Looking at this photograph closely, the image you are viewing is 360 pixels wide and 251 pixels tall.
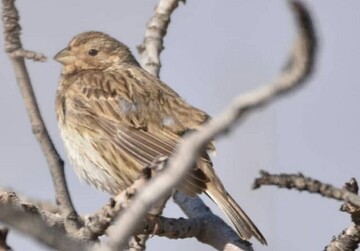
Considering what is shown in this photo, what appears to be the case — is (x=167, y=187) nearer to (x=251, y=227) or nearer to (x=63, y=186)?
(x=63, y=186)

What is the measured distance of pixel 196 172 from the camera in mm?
4891

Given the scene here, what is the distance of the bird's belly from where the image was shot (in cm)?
533

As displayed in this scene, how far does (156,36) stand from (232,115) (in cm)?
437

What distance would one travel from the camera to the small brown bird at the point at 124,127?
5.09m

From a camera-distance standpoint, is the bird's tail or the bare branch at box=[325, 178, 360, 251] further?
the bird's tail

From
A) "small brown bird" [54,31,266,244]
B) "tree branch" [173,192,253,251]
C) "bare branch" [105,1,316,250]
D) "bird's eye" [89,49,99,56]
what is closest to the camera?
"bare branch" [105,1,316,250]

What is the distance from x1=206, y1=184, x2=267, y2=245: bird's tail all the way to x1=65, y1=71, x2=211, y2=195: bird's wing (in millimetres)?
250

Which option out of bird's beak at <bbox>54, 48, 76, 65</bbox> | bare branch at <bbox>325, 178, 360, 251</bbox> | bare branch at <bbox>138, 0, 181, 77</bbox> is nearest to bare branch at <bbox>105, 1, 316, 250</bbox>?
bare branch at <bbox>325, 178, 360, 251</bbox>

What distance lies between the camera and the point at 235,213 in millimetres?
4906

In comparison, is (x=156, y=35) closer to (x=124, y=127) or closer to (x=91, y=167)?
(x=124, y=127)

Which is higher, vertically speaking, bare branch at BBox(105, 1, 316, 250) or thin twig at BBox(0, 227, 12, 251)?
bare branch at BBox(105, 1, 316, 250)

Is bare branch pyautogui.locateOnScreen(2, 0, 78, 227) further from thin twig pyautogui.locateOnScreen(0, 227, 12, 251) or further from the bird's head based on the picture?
the bird's head

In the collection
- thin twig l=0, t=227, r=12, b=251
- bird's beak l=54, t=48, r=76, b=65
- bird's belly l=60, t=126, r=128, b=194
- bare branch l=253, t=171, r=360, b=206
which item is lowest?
bird's belly l=60, t=126, r=128, b=194

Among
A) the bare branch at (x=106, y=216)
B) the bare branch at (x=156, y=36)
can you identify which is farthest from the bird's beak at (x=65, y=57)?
the bare branch at (x=106, y=216)
